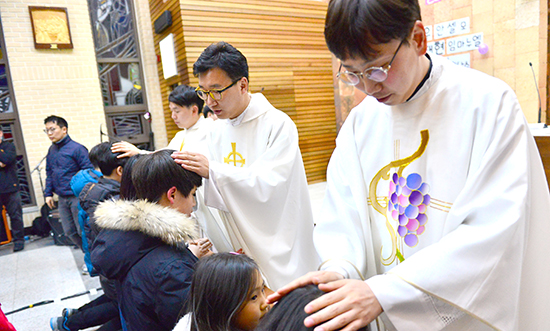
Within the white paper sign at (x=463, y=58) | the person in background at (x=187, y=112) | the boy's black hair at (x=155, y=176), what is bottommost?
the boy's black hair at (x=155, y=176)

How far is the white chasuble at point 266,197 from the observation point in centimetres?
183

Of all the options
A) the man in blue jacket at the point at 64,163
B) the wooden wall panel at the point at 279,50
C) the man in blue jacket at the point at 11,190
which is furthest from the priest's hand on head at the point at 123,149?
the man in blue jacket at the point at 11,190

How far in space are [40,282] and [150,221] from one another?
3.43 m

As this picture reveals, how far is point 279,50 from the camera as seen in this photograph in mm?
6621

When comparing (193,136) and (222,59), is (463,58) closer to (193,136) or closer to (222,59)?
(193,136)

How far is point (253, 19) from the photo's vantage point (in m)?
6.26

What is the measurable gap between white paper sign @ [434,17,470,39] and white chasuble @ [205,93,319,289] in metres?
3.75

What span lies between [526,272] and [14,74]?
718 cm

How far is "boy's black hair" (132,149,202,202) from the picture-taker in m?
1.46

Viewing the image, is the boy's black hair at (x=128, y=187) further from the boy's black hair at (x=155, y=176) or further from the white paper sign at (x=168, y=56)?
the white paper sign at (x=168, y=56)

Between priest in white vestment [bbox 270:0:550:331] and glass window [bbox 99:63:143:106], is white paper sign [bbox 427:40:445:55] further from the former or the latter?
glass window [bbox 99:63:143:106]

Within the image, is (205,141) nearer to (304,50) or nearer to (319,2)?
(304,50)

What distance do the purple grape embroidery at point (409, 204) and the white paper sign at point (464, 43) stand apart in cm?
438

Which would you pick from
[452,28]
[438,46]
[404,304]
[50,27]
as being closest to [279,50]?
[438,46]
